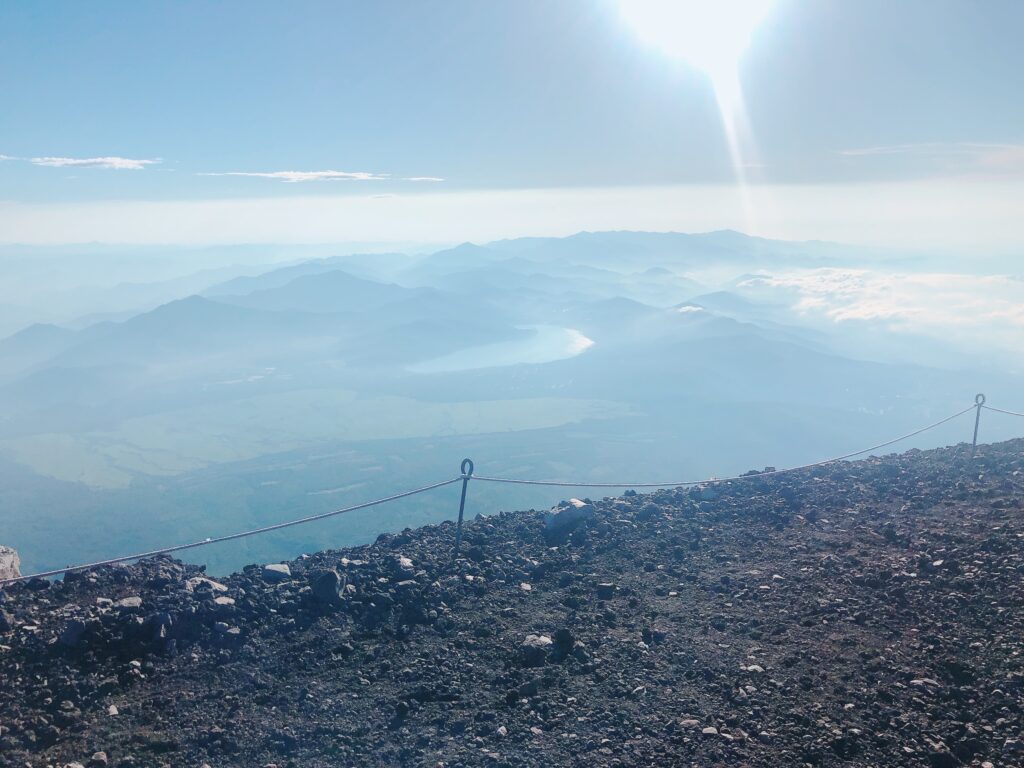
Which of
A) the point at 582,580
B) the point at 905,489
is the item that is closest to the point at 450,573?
the point at 582,580

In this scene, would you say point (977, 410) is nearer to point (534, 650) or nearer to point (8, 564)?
point (534, 650)

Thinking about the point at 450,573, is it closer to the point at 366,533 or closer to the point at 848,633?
the point at 848,633

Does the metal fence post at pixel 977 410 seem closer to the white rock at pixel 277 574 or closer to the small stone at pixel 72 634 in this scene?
the white rock at pixel 277 574

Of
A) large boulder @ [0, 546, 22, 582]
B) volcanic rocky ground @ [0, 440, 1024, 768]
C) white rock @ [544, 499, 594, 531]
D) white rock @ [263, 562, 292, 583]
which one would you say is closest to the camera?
volcanic rocky ground @ [0, 440, 1024, 768]

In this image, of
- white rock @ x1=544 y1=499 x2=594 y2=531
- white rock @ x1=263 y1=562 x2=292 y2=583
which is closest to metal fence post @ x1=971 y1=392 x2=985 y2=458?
white rock @ x1=544 y1=499 x2=594 y2=531

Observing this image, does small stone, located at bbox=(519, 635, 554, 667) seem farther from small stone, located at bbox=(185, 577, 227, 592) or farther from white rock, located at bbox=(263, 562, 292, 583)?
small stone, located at bbox=(185, 577, 227, 592)

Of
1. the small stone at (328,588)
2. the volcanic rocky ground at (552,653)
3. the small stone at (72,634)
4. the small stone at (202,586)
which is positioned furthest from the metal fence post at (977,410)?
the small stone at (72,634)
